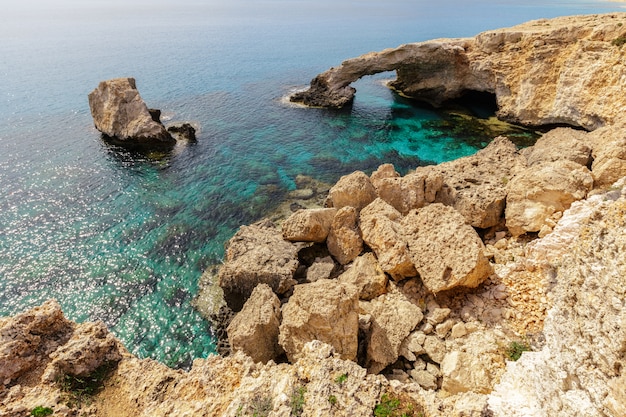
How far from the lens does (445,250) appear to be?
13.4 metres

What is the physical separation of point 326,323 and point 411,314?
3.74m

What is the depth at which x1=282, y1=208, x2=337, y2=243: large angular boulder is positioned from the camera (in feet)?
55.4

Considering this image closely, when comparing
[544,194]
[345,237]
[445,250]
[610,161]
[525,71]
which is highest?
[525,71]

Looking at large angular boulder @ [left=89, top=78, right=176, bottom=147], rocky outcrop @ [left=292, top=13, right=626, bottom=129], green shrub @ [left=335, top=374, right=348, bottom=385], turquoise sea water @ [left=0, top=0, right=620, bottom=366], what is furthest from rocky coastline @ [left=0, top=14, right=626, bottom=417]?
large angular boulder @ [left=89, top=78, right=176, bottom=147]

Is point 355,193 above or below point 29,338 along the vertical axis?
below

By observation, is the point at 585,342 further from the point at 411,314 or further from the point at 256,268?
the point at 256,268

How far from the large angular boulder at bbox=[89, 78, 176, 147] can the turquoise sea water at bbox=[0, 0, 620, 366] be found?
178cm

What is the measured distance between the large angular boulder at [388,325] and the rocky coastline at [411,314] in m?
0.05

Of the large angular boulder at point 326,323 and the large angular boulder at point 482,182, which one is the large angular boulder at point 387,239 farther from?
the large angular boulder at point 482,182

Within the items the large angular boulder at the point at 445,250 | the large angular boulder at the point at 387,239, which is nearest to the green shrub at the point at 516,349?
the large angular boulder at the point at 445,250

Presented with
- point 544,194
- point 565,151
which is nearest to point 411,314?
point 544,194

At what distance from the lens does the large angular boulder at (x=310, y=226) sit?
Answer: 16.9 meters

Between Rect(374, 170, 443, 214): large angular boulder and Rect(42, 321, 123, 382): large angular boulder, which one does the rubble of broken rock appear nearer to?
Rect(374, 170, 443, 214): large angular boulder

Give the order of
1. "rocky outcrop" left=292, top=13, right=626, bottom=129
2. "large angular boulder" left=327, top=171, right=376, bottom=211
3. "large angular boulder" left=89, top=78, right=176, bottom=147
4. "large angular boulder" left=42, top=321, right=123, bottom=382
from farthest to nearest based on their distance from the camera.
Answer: "large angular boulder" left=89, top=78, right=176, bottom=147
"rocky outcrop" left=292, top=13, right=626, bottom=129
"large angular boulder" left=327, top=171, right=376, bottom=211
"large angular boulder" left=42, top=321, right=123, bottom=382
